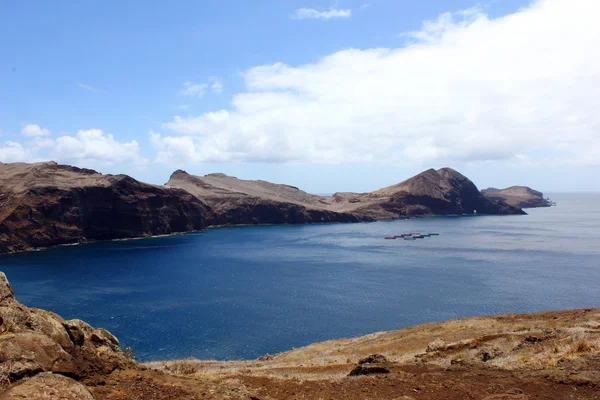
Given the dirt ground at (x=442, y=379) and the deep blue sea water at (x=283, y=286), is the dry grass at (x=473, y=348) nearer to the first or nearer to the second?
the dirt ground at (x=442, y=379)

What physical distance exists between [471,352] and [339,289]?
2287 inches

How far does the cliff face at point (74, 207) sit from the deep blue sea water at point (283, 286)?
11567mm

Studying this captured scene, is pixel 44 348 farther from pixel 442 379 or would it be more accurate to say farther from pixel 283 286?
pixel 283 286

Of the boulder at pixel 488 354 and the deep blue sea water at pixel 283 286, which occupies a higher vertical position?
the boulder at pixel 488 354

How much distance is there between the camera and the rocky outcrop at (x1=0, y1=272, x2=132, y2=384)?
12.2m

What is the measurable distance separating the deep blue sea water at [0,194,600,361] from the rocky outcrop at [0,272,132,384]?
34.9 metres

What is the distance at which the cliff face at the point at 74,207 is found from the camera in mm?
142000

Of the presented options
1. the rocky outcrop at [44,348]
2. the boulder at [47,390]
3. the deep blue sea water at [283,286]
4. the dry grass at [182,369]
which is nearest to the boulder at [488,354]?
the dry grass at [182,369]

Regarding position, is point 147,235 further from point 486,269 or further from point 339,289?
point 486,269

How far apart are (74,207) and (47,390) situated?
168 meters

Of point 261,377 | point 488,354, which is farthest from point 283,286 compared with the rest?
point 261,377

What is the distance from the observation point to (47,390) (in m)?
11.0

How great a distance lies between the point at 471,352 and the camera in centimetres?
2509

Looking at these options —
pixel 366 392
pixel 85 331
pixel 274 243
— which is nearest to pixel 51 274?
pixel 274 243
